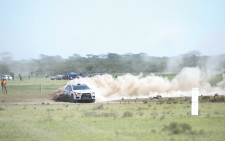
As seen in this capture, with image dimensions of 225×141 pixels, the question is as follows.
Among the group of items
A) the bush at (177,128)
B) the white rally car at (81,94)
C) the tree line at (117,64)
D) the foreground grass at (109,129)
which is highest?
the tree line at (117,64)

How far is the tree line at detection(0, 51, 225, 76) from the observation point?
5541 centimetres

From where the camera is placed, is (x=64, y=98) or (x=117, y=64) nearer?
(x=64, y=98)

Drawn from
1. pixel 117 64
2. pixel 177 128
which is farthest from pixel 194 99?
pixel 117 64

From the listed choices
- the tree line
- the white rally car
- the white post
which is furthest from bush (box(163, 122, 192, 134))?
the tree line

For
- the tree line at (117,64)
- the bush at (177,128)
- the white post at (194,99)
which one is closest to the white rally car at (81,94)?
the white post at (194,99)

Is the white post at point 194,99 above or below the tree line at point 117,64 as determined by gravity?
below

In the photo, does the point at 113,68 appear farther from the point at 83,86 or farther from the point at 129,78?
the point at 83,86

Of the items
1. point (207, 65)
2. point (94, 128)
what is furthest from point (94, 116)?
point (207, 65)

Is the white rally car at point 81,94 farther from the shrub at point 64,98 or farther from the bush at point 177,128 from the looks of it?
the bush at point 177,128

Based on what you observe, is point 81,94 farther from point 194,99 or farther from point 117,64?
point 117,64

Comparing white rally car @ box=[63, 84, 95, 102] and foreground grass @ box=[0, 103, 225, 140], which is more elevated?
white rally car @ box=[63, 84, 95, 102]

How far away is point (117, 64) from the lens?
474 feet

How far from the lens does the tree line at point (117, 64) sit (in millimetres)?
55406

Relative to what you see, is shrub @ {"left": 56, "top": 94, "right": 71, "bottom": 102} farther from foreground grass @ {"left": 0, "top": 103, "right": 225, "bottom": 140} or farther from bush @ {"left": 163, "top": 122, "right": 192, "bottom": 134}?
bush @ {"left": 163, "top": 122, "right": 192, "bottom": 134}
